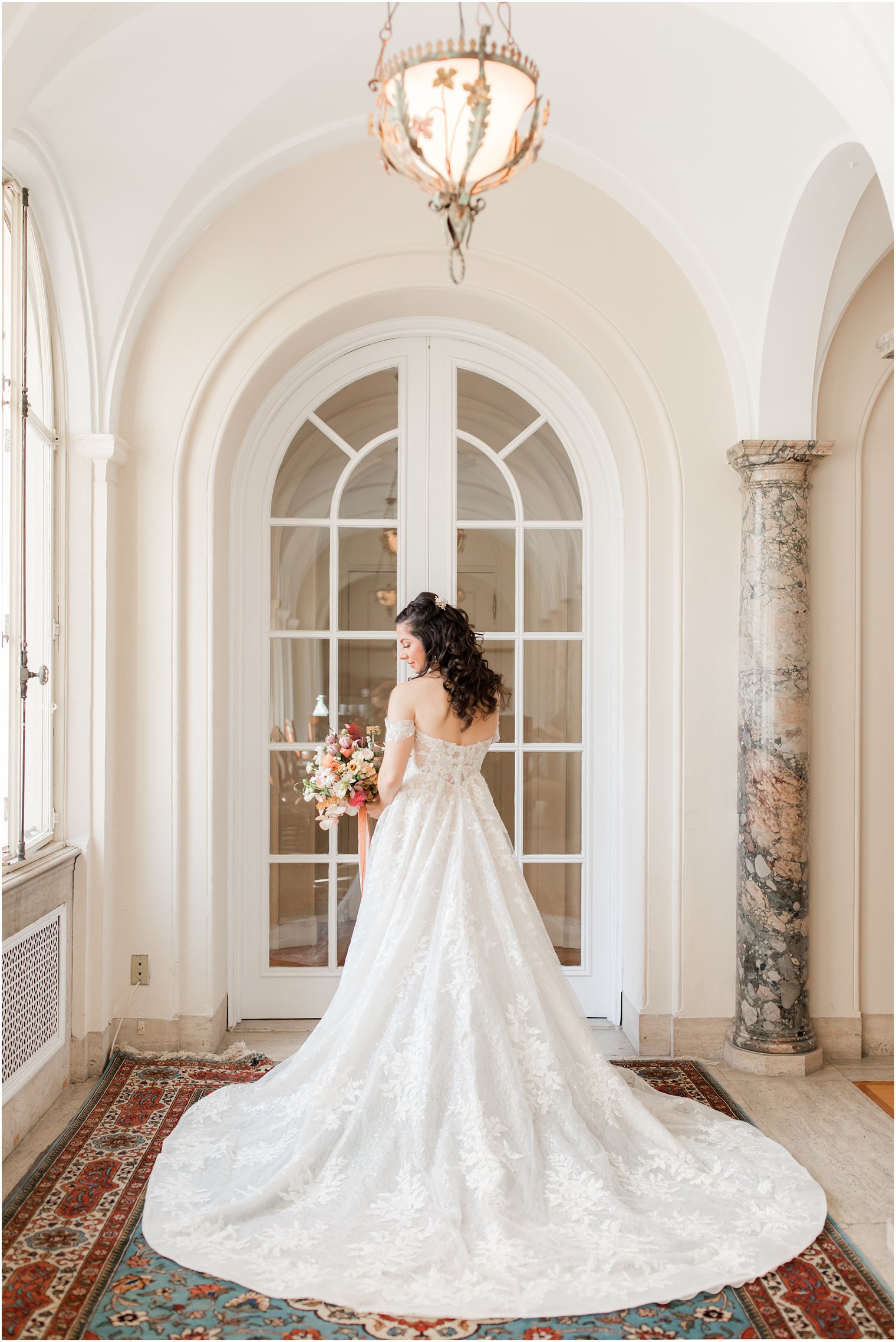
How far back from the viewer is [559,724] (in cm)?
508

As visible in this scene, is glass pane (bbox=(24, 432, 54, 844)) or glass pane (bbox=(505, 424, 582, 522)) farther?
glass pane (bbox=(505, 424, 582, 522))

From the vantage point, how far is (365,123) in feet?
14.4

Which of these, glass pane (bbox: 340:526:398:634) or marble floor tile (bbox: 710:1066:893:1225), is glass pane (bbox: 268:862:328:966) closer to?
glass pane (bbox: 340:526:398:634)

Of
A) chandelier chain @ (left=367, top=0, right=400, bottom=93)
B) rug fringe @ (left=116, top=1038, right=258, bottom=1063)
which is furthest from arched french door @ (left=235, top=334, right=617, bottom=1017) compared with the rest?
chandelier chain @ (left=367, top=0, right=400, bottom=93)

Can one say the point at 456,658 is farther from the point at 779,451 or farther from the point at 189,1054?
the point at 189,1054

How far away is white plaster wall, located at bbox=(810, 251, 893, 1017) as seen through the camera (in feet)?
15.2

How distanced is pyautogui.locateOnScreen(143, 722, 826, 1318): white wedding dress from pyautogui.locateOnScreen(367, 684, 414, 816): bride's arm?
0.04m

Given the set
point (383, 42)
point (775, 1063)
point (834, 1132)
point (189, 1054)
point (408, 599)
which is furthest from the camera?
point (408, 599)

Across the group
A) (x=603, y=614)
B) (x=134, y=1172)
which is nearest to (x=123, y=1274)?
(x=134, y=1172)

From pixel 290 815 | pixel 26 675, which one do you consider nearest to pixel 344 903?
pixel 290 815

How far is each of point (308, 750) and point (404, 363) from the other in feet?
6.48

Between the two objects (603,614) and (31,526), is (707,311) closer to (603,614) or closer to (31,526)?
(603,614)

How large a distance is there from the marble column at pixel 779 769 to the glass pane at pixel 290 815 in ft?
6.79

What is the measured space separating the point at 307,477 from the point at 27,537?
4.90ft
